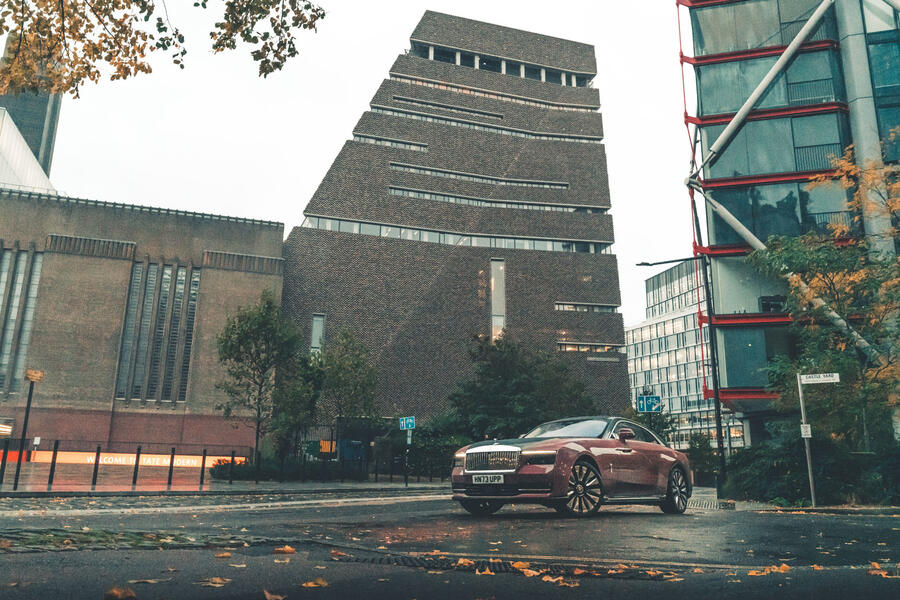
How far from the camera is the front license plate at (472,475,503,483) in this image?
9338mm

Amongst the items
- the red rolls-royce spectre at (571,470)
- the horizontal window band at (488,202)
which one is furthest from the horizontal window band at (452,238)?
the red rolls-royce spectre at (571,470)

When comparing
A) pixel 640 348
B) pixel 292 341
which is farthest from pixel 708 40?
pixel 640 348

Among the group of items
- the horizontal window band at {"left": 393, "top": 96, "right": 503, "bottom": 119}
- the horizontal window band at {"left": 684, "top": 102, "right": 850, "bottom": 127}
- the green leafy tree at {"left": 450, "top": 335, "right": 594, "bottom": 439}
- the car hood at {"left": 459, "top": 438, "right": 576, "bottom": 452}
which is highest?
the horizontal window band at {"left": 393, "top": 96, "right": 503, "bottom": 119}

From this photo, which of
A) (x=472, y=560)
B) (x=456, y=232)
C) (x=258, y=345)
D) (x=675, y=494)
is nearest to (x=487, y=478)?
(x=675, y=494)

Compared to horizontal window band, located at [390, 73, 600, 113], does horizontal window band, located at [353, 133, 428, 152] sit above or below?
below

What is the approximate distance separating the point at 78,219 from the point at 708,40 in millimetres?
45802

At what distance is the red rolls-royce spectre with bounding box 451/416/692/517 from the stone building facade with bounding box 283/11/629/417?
150 feet

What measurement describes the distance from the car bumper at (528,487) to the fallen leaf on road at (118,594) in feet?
20.5

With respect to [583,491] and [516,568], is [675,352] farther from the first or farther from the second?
[516,568]

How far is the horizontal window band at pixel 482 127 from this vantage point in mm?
65438

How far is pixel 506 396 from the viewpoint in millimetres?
38531

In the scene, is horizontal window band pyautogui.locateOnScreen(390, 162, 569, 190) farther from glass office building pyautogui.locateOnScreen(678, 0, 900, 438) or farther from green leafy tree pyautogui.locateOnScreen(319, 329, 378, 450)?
glass office building pyautogui.locateOnScreen(678, 0, 900, 438)

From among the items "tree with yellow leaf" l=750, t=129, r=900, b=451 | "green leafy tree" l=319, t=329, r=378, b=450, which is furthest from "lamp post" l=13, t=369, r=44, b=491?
"tree with yellow leaf" l=750, t=129, r=900, b=451

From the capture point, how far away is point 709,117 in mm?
35281
